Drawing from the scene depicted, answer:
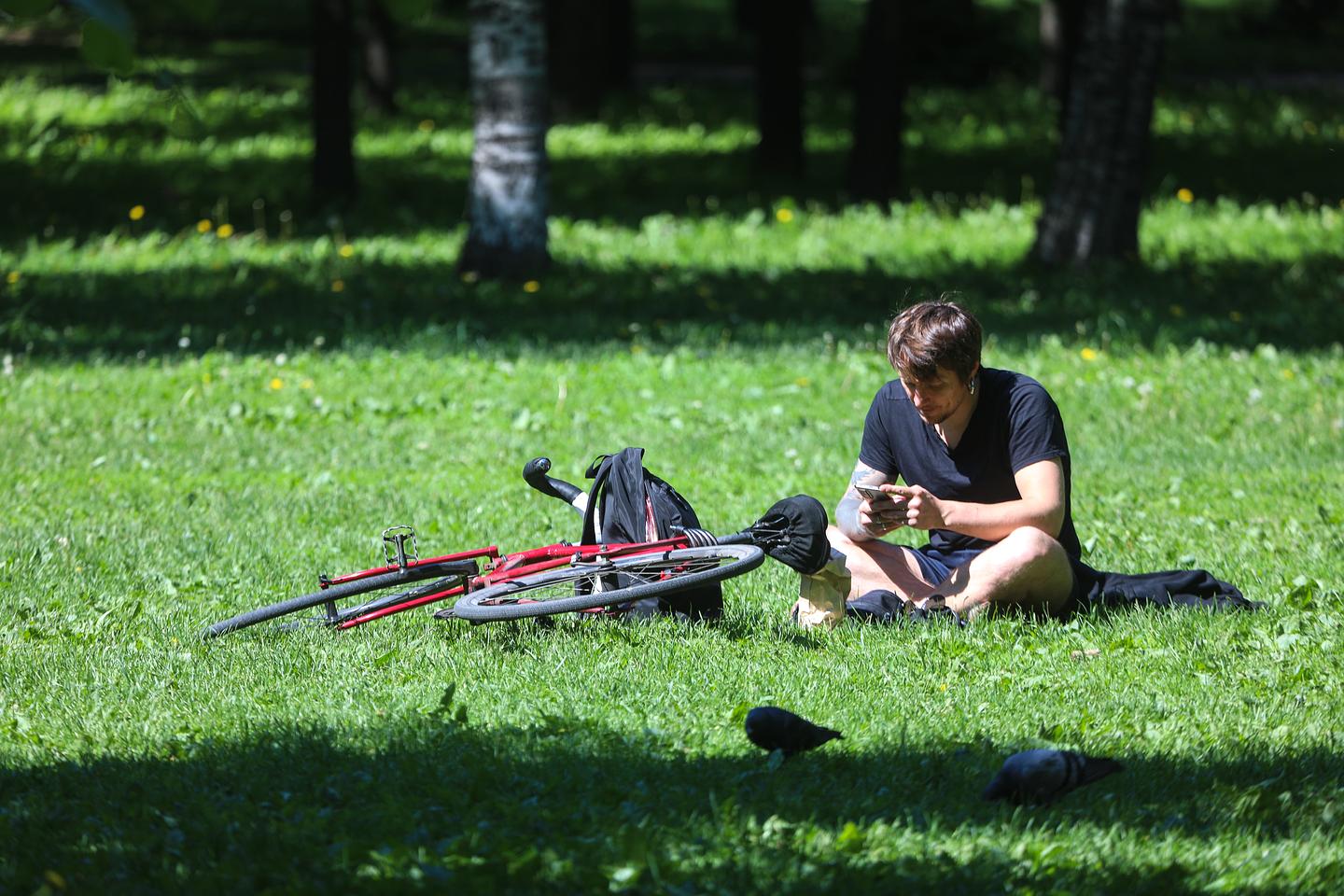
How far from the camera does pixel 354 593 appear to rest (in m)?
5.06

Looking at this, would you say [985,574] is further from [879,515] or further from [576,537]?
[576,537]

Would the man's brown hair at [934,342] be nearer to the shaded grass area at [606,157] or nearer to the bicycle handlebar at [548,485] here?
the bicycle handlebar at [548,485]

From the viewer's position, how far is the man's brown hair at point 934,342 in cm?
481

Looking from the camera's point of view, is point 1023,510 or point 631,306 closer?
point 1023,510

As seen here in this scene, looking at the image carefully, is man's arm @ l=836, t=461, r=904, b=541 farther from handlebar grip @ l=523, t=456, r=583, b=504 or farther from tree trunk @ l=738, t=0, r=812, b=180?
tree trunk @ l=738, t=0, r=812, b=180

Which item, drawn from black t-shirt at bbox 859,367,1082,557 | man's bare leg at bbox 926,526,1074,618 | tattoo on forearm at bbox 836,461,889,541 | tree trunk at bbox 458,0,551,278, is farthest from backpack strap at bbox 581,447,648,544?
tree trunk at bbox 458,0,551,278

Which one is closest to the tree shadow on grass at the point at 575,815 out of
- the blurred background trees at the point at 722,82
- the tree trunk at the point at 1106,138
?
the blurred background trees at the point at 722,82

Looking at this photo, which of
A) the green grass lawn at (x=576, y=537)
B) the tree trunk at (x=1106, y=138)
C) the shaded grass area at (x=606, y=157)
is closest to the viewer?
the green grass lawn at (x=576, y=537)

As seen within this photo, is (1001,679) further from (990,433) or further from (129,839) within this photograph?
Answer: (129,839)

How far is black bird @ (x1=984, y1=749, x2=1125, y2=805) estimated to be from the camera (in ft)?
11.8

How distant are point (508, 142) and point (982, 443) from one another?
25.4 feet

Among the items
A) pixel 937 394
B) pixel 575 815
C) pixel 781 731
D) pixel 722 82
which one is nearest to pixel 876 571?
pixel 937 394

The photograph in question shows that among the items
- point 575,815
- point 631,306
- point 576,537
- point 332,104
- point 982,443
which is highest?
point 332,104

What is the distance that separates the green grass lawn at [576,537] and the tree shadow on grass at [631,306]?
60mm
